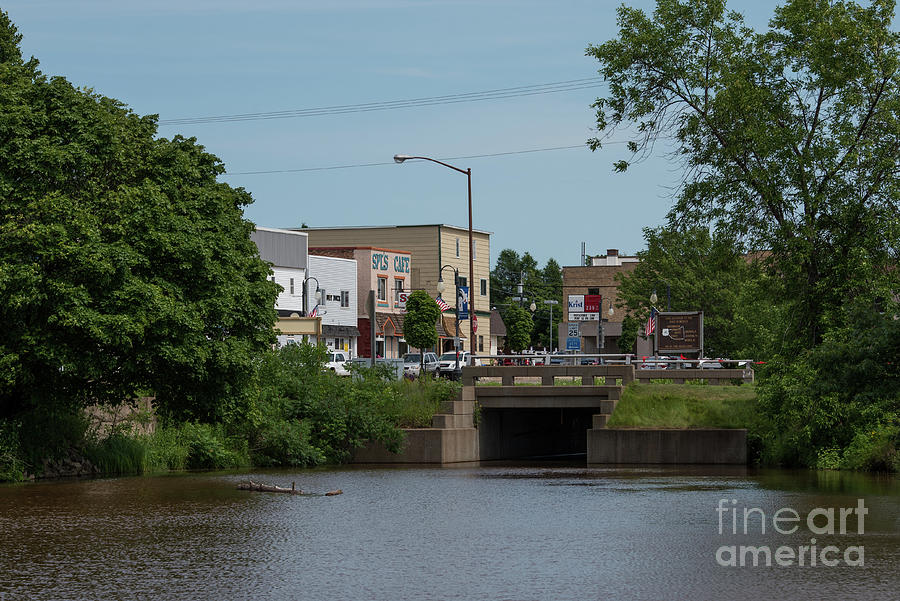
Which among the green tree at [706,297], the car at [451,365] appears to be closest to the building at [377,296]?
the car at [451,365]

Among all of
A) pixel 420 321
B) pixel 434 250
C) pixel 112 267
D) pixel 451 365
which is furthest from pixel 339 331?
pixel 112 267

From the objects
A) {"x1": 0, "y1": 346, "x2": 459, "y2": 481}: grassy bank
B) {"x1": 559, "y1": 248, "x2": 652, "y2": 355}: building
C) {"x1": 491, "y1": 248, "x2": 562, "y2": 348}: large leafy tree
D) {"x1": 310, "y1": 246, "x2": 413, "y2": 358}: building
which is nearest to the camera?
{"x1": 0, "y1": 346, "x2": 459, "y2": 481}: grassy bank

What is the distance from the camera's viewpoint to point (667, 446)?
3878cm

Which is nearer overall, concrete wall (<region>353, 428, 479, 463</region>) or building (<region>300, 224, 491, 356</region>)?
concrete wall (<region>353, 428, 479, 463</region>)

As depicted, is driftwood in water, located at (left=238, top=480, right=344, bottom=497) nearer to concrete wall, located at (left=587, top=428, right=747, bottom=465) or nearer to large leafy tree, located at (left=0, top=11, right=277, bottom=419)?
large leafy tree, located at (left=0, top=11, right=277, bottom=419)

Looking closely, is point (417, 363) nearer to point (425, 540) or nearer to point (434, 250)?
point (434, 250)

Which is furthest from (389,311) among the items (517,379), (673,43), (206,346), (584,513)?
(584,513)

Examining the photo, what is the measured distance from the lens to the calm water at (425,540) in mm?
14211

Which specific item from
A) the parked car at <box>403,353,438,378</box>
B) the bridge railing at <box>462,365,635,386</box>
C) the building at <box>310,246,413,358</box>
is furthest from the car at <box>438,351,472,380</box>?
the bridge railing at <box>462,365,635,386</box>

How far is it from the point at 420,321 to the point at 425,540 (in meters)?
60.0

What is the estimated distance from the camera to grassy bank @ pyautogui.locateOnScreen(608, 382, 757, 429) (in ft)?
129

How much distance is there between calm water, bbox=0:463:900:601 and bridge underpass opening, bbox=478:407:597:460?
13187 mm

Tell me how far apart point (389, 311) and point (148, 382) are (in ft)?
193

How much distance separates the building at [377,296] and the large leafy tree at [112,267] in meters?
55.2
